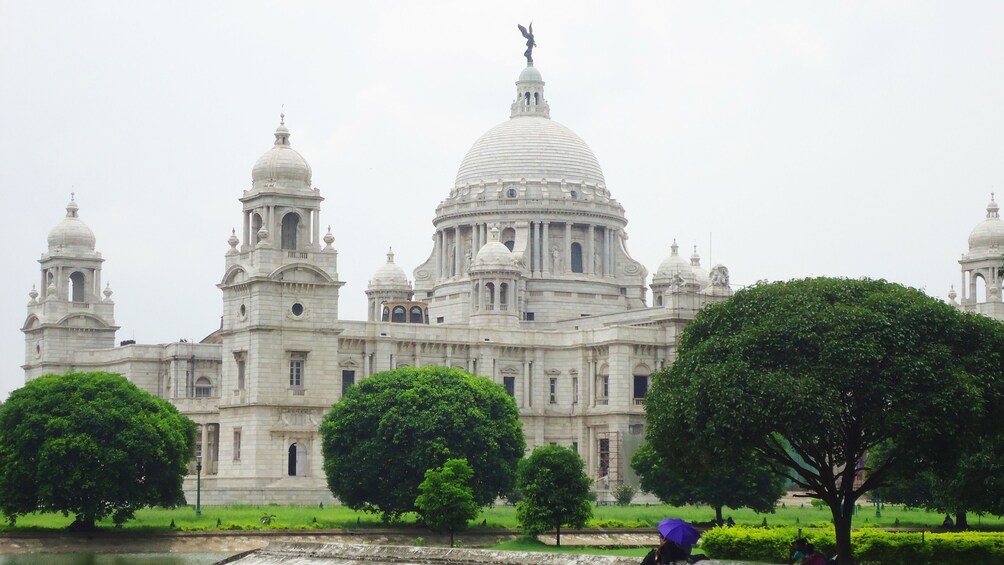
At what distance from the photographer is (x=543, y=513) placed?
7556 centimetres

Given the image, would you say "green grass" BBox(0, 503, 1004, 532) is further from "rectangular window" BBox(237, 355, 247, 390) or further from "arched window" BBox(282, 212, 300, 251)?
"arched window" BBox(282, 212, 300, 251)

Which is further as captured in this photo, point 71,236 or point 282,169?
point 71,236

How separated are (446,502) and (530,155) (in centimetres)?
6996

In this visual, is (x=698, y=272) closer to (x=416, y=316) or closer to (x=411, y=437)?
(x=416, y=316)

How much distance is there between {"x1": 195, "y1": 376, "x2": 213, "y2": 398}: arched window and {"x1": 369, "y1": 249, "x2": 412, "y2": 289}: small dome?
79.7ft

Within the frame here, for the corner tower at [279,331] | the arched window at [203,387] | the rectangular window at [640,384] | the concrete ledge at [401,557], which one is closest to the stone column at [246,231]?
the corner tower at [279,331]

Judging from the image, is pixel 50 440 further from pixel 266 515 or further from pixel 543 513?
pixel 543 513

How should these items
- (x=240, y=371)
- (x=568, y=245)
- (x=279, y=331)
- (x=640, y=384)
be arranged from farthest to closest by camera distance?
1. (x=568, y=245)
2. (x=640, y=384)
3. (x=240, y=371)
4. (x=279, y=331)

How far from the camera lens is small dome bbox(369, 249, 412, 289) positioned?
469 ft

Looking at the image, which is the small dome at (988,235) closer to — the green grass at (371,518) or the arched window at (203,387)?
the green grass at (371,518)

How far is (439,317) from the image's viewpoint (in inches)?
5591

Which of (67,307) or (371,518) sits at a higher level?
(67,307)

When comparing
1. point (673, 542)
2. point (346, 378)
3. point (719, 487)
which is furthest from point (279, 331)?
point (673, 542)

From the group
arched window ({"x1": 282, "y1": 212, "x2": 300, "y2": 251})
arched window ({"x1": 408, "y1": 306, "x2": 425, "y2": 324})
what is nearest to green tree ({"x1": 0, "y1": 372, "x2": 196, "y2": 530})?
arched window ({"x1": 282, "y1": 212, "x2": 300, "y2": 251})
